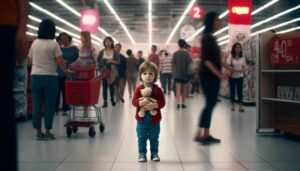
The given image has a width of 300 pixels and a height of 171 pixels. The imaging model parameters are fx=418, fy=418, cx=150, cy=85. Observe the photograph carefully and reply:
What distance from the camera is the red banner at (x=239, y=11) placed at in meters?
11.8

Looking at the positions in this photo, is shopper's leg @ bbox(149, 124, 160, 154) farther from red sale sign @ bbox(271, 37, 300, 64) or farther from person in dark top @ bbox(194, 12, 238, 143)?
red sale sign @ bbox(271, 37, 300, 64)

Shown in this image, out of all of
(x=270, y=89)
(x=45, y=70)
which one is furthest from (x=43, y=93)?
(x=270, y=89)

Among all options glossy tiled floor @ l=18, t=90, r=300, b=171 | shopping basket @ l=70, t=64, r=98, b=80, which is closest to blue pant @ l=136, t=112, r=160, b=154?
glossy tiled floor @ l=18, t=90, r=300, b=171

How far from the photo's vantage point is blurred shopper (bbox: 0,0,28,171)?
69.7 inches

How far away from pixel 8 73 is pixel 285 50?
443cm

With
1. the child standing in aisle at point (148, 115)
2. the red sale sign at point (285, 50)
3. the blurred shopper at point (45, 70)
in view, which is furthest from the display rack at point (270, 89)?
the blurred shopper at point (45, 70)

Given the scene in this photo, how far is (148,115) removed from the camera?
4.00 m

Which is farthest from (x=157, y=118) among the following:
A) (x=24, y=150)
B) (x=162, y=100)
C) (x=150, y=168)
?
(x=24, y=150)

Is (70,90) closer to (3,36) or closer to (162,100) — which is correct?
(162,100)

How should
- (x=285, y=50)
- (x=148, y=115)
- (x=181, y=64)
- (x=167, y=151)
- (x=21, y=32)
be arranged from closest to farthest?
(x=21, y=32) → (x=148, y=115) → (x=167, y=151) → (x=285, y=50) → (x=181, y=64)

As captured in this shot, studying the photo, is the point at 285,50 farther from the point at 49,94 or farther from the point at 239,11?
the point at 239,11

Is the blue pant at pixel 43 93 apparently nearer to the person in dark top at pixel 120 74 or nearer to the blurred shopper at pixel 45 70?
the blurred shopper at pixel 45 70

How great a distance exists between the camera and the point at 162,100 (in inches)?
160

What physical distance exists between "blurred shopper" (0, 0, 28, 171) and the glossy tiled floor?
76.8 inches
